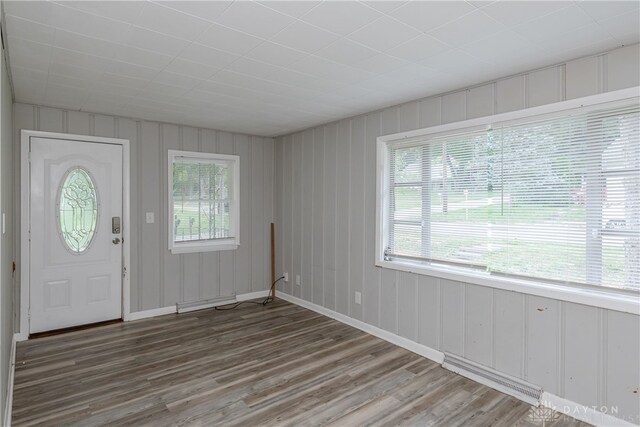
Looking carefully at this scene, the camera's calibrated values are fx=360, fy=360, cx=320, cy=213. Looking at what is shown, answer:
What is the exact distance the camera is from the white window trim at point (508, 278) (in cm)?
228

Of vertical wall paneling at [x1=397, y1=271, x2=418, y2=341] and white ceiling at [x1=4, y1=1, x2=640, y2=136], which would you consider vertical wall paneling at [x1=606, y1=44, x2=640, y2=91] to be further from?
vertical wall paneling at [x1=397, y1=271, x2=418, y2=341]

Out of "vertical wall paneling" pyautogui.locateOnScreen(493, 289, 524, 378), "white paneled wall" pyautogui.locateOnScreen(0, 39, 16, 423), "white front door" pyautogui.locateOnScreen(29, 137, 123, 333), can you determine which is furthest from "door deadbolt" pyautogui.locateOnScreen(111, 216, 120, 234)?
"vertical wall paneling" pyautogui.locateOnScreen(493, 289, 524, 378)

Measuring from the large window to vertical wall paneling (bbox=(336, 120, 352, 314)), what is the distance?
651mm

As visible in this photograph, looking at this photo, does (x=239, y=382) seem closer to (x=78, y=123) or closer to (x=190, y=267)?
(x=190, y=267)

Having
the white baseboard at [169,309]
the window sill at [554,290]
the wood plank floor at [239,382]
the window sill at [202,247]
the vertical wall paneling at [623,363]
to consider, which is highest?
the window sill at [202,247]

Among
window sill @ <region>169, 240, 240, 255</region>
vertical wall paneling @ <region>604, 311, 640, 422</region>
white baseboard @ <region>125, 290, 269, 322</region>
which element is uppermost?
window sill @ <region>169, 240, 240, 255</region>

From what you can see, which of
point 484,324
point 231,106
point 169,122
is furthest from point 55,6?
point 484,324

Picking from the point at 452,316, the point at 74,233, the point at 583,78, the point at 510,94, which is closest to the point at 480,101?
the point at 510,94

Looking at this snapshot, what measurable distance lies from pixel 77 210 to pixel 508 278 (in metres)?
4.33

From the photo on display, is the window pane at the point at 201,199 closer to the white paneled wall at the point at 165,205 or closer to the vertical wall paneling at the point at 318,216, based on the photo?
the white paneled wall at the point at 165,205

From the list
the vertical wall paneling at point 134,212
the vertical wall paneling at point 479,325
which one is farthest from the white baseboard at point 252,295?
the vertical wall paneling at point 479,325

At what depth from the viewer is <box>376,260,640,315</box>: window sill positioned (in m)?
2.26

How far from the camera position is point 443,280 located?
323 centimetres

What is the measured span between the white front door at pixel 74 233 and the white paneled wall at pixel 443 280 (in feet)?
7.14
